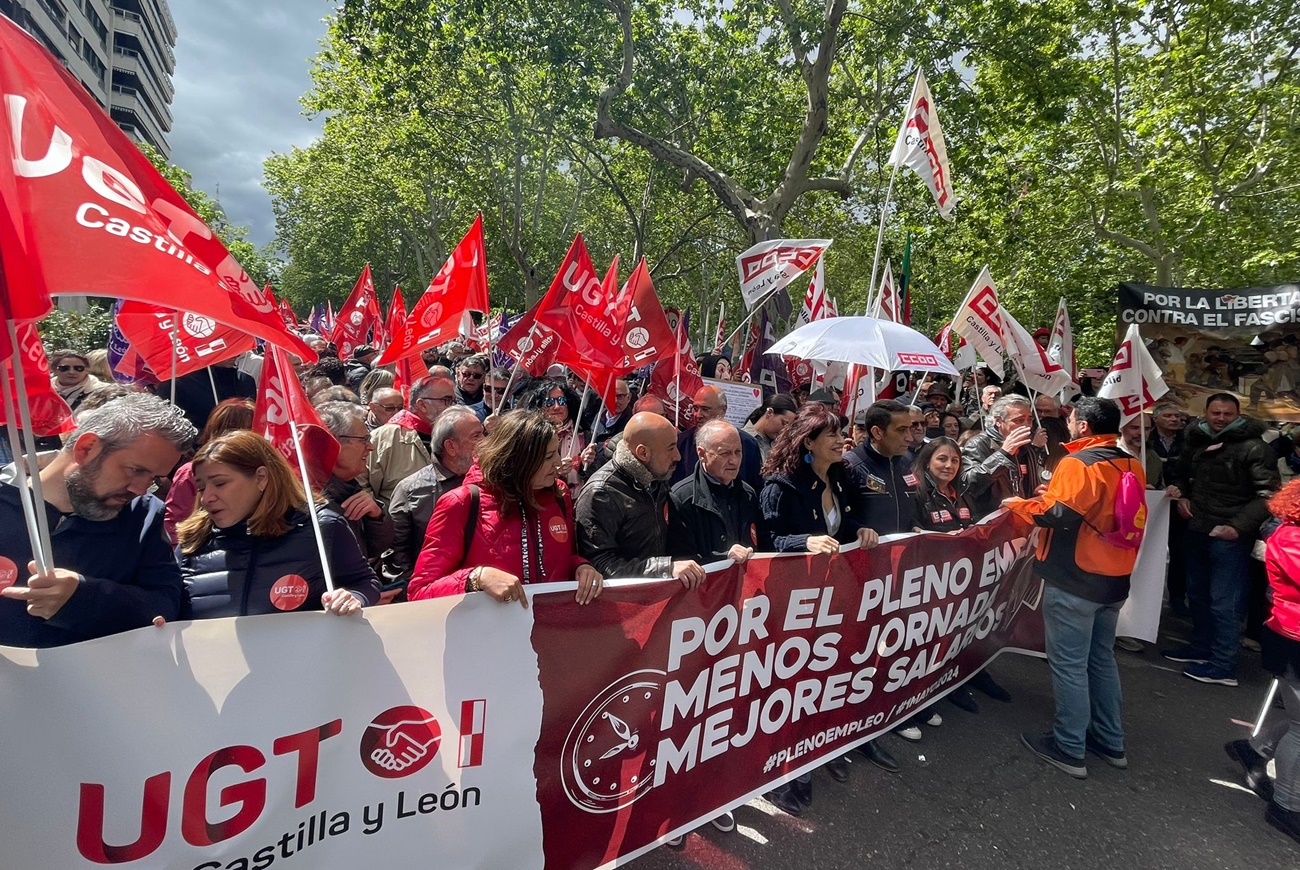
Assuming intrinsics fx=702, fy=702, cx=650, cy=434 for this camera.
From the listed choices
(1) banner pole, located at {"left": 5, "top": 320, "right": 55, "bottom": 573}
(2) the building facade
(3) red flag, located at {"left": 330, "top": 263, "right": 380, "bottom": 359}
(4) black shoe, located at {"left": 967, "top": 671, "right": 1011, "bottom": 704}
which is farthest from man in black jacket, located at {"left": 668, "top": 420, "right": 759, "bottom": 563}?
(2) the building facade

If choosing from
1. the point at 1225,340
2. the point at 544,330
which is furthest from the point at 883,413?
the point at 1225,340

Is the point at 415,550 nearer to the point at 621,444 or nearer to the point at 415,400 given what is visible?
the point at 621,444

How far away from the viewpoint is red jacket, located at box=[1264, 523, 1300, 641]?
10.4 ft

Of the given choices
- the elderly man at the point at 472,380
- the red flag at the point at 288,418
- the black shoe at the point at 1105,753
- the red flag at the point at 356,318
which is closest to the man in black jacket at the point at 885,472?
Result: the black shoe at the point at 1105,753

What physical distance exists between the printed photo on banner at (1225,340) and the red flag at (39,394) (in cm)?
786

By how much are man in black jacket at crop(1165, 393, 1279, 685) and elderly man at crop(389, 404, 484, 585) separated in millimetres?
4903

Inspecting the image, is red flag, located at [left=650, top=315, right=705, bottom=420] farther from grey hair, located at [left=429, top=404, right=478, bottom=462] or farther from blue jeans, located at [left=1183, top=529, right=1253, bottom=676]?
blue jeans, located at [left=1183, top=529, right=1253, bottom=676]

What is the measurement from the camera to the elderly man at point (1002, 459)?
4.42 metres

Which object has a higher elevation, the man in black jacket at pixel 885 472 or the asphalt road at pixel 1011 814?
the man in black jacket at pixel 885 472

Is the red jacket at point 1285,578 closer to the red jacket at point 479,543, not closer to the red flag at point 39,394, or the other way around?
the red jacket at point 479,543

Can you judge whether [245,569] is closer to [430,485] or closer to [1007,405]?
[430,485]

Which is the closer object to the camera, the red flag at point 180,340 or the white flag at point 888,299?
the red flag at point 180,340

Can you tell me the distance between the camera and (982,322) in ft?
20.1

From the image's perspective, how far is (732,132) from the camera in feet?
53.8
